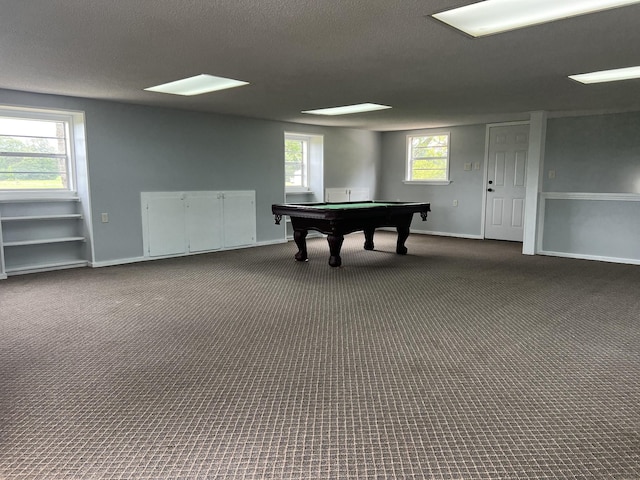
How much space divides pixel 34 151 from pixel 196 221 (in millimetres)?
2237

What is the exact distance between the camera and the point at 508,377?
2.58m

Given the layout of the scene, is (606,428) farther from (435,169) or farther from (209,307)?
(435,169)

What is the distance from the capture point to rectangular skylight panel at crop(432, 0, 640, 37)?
2682mm

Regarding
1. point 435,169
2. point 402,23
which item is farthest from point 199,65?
point 435,169

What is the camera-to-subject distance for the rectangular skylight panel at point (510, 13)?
8.80 ft

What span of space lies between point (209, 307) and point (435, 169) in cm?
640

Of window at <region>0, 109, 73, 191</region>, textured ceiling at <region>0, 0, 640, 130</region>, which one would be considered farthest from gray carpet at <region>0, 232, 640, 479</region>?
textured ceiling at <region>0, 0, 640, 130</region>

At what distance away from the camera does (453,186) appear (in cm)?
870

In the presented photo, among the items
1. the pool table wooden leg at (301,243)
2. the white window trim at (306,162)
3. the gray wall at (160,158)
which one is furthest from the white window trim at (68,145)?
the white window trim at (306,162)

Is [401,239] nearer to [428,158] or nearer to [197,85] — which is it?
[428,158]

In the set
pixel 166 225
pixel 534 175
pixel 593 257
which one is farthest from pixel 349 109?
pixel 593 257

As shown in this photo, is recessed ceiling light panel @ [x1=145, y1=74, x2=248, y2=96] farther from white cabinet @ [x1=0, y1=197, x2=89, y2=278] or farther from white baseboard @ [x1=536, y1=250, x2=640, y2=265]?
white baseboard @ [x1=536, y1=250, x2=640, y2=265]

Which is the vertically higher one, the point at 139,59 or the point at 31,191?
the point at 139,59

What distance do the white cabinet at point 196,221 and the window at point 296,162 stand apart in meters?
1.26
